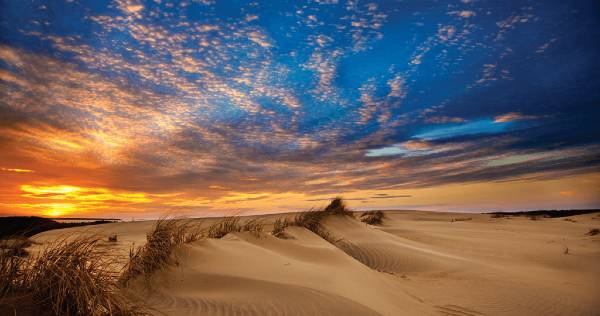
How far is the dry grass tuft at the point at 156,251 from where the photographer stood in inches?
154

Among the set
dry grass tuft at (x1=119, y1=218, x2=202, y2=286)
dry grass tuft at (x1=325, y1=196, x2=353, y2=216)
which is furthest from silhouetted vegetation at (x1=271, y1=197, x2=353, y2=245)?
dry grass tuft at (x1=119, y1=218, x2=202, y2=286)

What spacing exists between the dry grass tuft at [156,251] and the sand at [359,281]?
12 centimetres

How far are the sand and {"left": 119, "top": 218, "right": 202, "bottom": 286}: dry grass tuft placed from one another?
12cm

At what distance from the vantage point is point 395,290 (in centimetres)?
500

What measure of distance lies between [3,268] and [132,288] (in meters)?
1.43

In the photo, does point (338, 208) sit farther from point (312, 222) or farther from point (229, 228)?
point (229, 228)

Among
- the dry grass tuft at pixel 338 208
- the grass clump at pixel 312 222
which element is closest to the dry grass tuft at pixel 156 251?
the grass clump at pixel 312 222

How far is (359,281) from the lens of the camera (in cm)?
480

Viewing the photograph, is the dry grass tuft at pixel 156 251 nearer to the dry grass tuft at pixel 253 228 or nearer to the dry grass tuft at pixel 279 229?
the dry grass tuft at pixel 253 228

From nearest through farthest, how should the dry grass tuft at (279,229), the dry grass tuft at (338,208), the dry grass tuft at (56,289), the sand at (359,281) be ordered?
the dry grass tuft at (56,289)
the sand at (359,281)
the dry grass tuft at (279,229)
the dry grass tuft at (338,208)

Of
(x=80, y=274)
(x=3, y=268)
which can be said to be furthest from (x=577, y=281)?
(x=3, y=268)

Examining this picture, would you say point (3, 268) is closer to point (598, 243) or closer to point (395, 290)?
point (395, 290)

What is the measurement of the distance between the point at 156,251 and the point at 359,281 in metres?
2.50

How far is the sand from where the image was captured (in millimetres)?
3537
